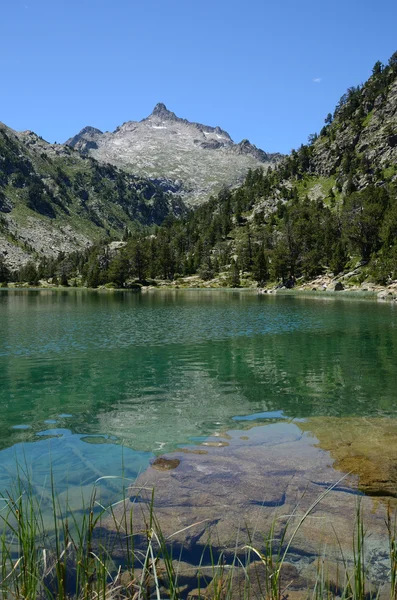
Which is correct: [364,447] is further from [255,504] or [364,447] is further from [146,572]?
[146,572]

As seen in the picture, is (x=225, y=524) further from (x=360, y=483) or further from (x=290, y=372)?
(x=290, y=372)

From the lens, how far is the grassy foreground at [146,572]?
185 inches

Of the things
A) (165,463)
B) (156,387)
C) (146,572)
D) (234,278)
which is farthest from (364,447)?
(234,278)

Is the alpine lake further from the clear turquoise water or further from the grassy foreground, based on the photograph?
the grassy foreground

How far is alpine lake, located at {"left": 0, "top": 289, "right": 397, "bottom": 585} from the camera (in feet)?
26.6

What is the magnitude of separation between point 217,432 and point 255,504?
593 centimetres

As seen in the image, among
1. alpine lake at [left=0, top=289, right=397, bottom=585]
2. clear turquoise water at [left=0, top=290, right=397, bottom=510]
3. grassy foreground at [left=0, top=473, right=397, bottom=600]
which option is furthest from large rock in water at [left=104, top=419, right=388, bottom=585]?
clear turquoise water at [left=0, top=290, right=397, bottom=510]

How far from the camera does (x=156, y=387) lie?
69.7 feet

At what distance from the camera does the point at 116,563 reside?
668 centimetres

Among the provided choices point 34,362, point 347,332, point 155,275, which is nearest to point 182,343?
point 34,362

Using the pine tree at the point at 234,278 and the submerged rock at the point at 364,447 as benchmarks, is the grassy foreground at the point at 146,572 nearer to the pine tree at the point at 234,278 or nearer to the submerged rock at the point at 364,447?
the submerged rock at the point at 364,447

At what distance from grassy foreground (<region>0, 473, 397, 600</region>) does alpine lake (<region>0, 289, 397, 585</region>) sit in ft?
1.52

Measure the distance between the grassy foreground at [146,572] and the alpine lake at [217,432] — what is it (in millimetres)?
464

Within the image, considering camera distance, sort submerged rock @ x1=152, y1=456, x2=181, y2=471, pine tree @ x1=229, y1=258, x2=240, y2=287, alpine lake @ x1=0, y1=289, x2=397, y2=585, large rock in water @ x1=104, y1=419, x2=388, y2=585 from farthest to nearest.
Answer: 1. pine tree @ x1=229, y1=258, x2=240, y2=287
2. submerged rock @ x1=152, y1=456, x2=181, y2=471
3. alpine lake @ x1=0, y1=289, x2=397, y2=585
4. large rock in water @ x1=104, y1=419, x2=388, y2=585
